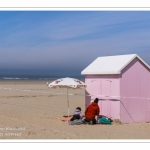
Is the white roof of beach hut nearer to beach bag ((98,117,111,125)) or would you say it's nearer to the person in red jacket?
the person in red jacket

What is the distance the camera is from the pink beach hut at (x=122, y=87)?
539 inches

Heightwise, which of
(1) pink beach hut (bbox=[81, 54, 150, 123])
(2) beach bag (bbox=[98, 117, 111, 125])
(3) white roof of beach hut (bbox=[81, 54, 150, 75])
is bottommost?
(2) beach bag (bbox=[98, 117, 111, 125])

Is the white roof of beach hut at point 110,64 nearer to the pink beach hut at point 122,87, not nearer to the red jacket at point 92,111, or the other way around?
the pink beach hut at point 122,87

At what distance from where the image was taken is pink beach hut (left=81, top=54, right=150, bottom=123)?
13.7 metres

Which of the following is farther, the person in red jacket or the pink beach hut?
the pink beach hut

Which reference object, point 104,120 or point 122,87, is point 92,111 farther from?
point 122,87

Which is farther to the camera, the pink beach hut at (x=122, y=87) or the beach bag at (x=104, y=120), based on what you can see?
the pink beach hut at (x=122, y=87)

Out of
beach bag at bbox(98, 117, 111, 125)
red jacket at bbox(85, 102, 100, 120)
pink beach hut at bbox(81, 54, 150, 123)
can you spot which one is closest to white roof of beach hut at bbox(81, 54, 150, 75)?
pink beach hut at bbox(81, 54, 150, 123)

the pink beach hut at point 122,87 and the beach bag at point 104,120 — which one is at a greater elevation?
the pink beach hut at point 122,87

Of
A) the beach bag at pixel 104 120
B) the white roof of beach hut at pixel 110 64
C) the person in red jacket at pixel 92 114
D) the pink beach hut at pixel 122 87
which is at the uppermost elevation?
the white roof of beach hut at pixel 110 64

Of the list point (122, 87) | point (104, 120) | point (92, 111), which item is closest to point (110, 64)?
point (122, 87)

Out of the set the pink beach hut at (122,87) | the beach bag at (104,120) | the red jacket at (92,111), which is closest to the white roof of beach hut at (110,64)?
the pink beach hut at (122,87)
